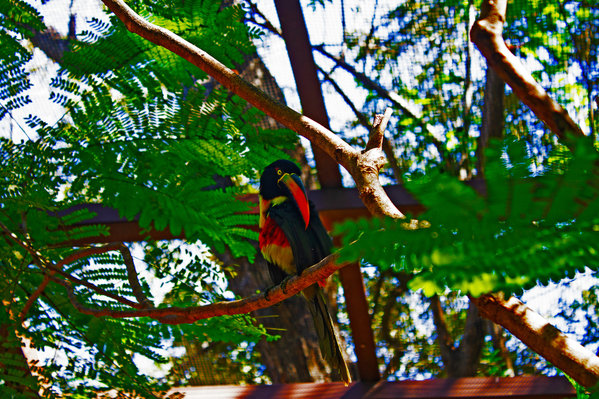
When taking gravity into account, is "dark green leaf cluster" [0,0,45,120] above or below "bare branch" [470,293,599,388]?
above

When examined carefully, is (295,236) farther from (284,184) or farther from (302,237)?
(284,184)

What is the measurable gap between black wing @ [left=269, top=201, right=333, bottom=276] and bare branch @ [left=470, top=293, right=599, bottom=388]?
3.01ft

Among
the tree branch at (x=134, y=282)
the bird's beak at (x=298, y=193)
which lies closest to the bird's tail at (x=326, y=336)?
the bird's beak at (x=298, y=193)

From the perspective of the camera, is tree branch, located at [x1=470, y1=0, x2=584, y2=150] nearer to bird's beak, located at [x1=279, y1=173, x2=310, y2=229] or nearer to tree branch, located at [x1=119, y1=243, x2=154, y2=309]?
bird's beak, located at [x1=279, y1=173, x2=310, y2=229]

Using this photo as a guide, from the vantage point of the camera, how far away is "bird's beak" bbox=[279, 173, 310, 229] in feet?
5.71

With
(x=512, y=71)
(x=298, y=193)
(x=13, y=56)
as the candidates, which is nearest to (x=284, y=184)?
(x=298, y=193)

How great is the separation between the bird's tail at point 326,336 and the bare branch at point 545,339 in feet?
2.75

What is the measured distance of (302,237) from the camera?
179 cm

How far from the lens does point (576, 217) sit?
42cm

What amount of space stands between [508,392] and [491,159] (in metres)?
2.50

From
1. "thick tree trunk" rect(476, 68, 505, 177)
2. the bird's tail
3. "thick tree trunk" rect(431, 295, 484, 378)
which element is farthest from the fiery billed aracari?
"thick tree trunk" rect(431, 295, 484, 378)

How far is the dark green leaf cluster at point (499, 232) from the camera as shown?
0.40 meters

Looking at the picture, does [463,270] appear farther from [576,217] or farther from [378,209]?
[378,209]

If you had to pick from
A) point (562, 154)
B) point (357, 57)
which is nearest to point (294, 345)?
point (357, 57)
